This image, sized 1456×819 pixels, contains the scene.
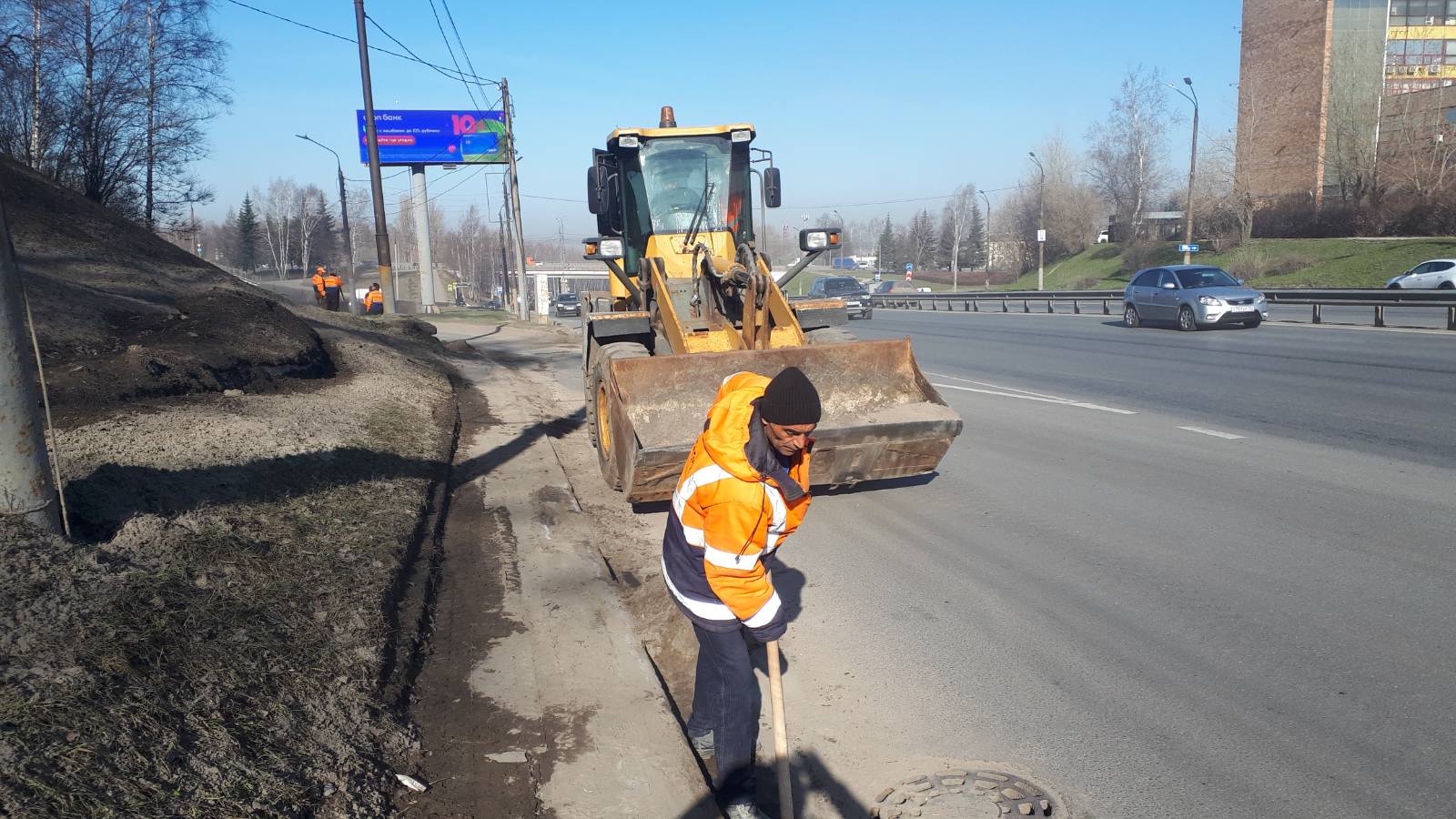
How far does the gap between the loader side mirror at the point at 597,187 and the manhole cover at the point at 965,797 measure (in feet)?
24.4

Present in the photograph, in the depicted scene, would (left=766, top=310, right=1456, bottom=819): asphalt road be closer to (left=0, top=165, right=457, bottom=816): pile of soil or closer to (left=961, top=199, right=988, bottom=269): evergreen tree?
(left=0, top=165, right=457, bottom=816): pile of soil

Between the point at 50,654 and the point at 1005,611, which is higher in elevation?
the point at 50,654

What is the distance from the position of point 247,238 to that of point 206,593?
9935 centimetres

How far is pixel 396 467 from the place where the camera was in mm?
8234

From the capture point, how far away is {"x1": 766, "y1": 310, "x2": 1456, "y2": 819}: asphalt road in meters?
3.76

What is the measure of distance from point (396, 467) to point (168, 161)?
2575 centimetres

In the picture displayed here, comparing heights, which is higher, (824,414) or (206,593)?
(824,414)

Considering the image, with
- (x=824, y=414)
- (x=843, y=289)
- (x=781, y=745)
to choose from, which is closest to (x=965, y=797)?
(x=781, y=745)

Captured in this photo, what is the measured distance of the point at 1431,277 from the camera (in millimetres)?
30109

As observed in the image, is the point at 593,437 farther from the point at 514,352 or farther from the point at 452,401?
the point at 514,352

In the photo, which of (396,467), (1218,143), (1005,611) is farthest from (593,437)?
(1218,143)

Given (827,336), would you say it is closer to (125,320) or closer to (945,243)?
(125,320)

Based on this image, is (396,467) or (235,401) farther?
(235,401)

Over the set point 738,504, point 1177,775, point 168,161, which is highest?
point 168,161
